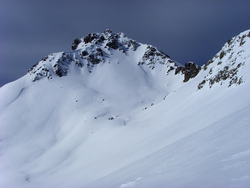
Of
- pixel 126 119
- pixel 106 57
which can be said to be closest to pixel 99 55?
pixel 106 57

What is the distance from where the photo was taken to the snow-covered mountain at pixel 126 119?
7.41 m

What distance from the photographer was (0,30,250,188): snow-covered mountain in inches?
292

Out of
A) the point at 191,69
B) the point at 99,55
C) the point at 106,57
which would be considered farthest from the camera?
the point at 106,57

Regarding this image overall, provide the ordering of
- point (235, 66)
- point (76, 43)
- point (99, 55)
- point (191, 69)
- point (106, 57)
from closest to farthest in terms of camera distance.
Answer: point (235, 66) → point (191, 69) → point (99, 55) → point (106, 57) → point (76, 43)

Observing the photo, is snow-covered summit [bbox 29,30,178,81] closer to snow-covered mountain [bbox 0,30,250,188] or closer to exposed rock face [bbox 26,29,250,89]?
exposed rock face [bbox 26,29,250,89]

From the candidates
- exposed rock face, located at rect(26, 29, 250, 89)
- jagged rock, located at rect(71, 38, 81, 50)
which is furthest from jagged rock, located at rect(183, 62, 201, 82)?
jagged rock, located at rect(71, 38, 81, 50)

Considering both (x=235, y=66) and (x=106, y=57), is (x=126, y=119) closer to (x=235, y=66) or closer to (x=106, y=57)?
(x=235, y=66)

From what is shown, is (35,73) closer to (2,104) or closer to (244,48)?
(2,104)

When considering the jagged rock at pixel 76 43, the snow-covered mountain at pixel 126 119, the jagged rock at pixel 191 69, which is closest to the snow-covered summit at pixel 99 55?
the jagged rock at pixel 76 43

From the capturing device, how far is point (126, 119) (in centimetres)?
4512

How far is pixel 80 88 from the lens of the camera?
238 ft

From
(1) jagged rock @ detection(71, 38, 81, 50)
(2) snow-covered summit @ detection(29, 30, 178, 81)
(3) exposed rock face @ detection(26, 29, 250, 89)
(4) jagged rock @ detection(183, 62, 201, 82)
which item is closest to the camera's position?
(4) jagged rock @ detection(183, 62, 201, 82)

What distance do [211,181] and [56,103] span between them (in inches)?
2636

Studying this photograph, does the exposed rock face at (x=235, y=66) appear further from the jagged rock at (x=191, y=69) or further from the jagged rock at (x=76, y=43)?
the jagged rock at (x=76, y=43)
